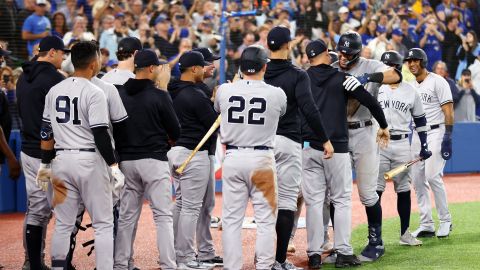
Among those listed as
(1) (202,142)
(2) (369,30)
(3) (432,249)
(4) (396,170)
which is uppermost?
(2) (369,30)

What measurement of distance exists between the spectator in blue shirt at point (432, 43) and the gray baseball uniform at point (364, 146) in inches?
433

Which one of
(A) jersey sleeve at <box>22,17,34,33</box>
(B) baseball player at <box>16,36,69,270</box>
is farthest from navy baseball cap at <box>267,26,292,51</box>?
(A) jersey sleeve at <box>22,17,34,33</box>

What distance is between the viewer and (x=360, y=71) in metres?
8.77

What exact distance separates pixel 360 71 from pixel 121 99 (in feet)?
8.80

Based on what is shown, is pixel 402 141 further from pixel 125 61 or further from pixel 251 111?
pixel 125 61

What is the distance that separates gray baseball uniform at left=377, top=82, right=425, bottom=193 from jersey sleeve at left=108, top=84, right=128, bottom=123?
359cm

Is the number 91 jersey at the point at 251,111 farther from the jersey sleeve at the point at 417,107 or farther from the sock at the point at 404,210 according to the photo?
the sock at the point at 404,210

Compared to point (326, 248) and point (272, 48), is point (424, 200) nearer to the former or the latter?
point (326, 248)

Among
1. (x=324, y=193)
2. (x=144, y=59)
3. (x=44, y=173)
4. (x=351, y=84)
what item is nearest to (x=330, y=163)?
(x=324, y=193)

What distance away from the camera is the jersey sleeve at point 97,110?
675cm

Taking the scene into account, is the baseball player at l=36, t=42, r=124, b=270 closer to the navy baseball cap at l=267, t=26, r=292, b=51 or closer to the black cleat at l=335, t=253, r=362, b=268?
the navy baseball cap at l=267, t=26, r=292, b=51

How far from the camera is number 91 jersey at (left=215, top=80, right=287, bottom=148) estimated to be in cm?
706

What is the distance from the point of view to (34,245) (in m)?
7.92

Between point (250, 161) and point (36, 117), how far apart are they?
2.30 metres
